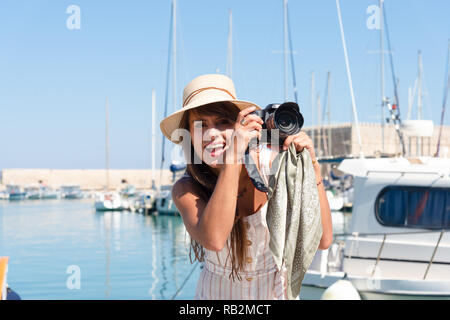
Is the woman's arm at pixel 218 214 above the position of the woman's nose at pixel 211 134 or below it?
below

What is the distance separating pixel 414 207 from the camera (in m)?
8.42

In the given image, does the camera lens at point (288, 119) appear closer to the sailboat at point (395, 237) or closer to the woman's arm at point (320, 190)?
the woman's arm at point (320, 190)

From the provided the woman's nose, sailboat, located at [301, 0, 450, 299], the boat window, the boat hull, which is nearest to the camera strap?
the woman's nose

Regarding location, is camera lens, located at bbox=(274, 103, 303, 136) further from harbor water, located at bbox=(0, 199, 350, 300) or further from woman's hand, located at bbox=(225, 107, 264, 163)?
harbor water, located at bbox=(0, 199, 350, 300)

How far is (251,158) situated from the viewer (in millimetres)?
1871

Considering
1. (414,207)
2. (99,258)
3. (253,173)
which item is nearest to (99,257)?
(99,258)

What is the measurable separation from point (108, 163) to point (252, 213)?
44728 millimetres

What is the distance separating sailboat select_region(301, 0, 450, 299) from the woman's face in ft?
20.7

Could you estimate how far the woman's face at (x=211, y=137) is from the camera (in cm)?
193

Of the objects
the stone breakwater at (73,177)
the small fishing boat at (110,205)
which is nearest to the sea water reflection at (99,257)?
the small fishing boat at (110,205)

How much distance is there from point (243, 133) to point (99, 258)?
1913 centimetres

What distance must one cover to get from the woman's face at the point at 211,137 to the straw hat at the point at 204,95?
0.22 ft

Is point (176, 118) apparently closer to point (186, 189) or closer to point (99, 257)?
point (186, 189)

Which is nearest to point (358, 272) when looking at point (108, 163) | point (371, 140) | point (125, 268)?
point (125, 268)
